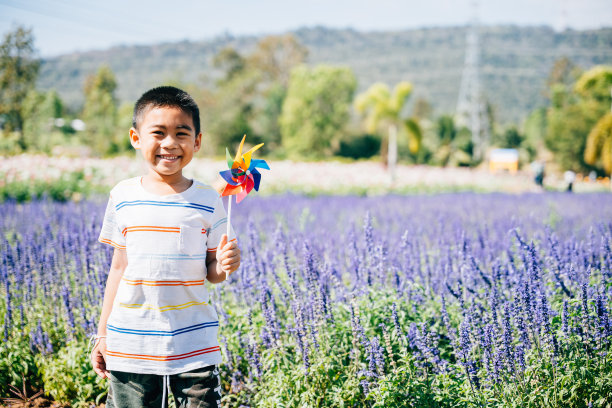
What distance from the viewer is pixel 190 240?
1.86m

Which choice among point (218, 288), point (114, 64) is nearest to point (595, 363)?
point (218, 288)

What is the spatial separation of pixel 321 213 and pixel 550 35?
172 meters

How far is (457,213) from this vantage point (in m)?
8.30

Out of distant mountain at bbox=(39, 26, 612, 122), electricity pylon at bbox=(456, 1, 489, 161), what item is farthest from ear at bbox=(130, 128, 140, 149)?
distant mountain at bbox=(39, 26, 612, 122)

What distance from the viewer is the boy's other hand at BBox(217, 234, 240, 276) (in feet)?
5.84

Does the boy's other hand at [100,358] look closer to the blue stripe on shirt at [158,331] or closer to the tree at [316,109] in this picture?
the blue stripe on shirt at [158,331]

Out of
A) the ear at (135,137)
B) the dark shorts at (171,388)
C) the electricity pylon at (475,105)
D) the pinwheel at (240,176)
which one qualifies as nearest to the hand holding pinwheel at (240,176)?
the pinwheel at (240,176)

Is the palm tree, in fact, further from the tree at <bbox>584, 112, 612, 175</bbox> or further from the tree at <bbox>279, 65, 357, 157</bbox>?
the tree at <bbox>279, 65, 357, 157</bbox>

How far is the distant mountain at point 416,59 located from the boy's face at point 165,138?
114 m

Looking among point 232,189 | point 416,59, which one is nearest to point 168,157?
point 232,189

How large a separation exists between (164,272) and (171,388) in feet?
1.47

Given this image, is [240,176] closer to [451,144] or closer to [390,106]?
[390,106]

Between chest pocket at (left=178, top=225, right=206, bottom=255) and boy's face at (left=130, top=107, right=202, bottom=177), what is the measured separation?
23 centimetres

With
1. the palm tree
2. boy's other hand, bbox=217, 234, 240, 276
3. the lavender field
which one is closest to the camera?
boy's other hand, bbox=217, 234, 240, 276
